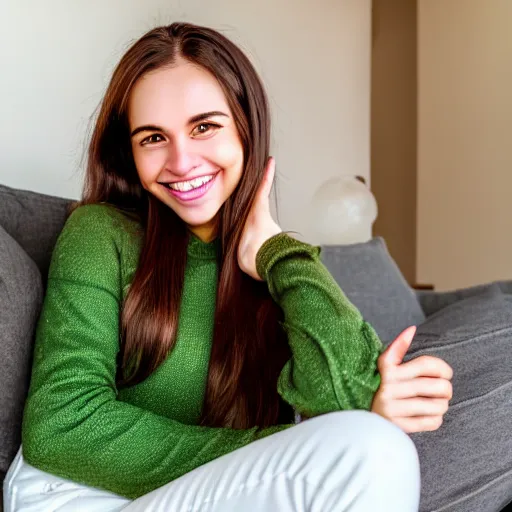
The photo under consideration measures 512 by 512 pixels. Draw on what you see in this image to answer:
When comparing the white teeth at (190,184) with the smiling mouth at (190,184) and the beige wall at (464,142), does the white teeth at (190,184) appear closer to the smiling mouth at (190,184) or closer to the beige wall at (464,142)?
the smiling mouth at (190,184)

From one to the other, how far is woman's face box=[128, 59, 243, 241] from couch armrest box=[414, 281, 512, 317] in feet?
4.45

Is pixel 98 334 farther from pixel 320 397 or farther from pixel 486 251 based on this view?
pixel 486 251

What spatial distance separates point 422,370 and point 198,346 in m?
0.37

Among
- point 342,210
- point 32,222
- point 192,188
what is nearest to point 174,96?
point 192,188

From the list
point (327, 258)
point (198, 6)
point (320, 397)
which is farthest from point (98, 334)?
point (198, 6)

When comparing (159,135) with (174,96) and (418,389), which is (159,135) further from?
(418,389)

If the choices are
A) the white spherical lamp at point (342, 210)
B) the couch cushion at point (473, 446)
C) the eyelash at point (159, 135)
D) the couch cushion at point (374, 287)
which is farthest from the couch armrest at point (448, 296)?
the eyelash at point (159, 135)

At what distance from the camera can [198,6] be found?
7.70 feet

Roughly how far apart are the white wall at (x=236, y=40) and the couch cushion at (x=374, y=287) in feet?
2.66

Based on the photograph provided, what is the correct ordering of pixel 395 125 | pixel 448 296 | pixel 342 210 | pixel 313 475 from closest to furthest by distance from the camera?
pixel 313 475 → pixel 448 296 → pixel 342 210 → pixel 395 125

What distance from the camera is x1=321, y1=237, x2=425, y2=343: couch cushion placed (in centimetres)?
211

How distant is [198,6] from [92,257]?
59.4 inches

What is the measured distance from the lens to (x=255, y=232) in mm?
1180

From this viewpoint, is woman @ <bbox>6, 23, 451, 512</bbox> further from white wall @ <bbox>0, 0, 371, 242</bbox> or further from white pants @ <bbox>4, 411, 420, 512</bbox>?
white wall @ <bbox>0, 0, 371, 242</bbox>
